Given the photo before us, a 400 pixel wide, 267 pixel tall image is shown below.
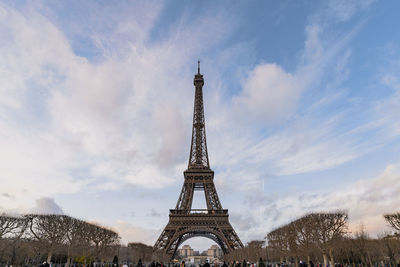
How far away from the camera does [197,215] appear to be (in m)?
53.5

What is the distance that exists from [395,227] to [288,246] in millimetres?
15968

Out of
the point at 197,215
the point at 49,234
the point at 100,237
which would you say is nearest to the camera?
the point at 49,234

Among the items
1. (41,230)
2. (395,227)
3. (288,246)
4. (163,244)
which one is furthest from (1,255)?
(395,227)

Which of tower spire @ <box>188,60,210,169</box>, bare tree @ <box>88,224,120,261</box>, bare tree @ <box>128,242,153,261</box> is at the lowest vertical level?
bare tree @ <box>128,242,153,261</box>

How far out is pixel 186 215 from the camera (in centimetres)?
5303

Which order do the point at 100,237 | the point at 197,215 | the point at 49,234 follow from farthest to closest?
the point at 197,215 → the point at 100,237 → the point at 49,234

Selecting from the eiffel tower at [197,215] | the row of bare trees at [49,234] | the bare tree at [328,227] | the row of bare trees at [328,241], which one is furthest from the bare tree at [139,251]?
the bare tree at [328,227]

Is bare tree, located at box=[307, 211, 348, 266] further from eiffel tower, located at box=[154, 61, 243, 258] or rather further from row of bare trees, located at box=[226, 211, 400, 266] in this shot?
eiffel tower, located at box=[154, 61, 243, 258]

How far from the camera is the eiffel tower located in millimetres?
51375

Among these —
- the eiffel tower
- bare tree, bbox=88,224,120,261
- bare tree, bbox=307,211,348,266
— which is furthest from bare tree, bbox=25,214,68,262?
bare tree, bbox=307,211,348,266

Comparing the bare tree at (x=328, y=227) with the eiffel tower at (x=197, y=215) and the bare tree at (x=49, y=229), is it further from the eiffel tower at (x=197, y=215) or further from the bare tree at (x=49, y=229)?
the bare tree at (x=49, y=229)

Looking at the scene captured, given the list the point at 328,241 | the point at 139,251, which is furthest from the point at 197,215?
the point at 328,241

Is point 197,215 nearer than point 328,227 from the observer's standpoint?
No

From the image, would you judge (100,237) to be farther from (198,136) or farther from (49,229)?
(198,136)
